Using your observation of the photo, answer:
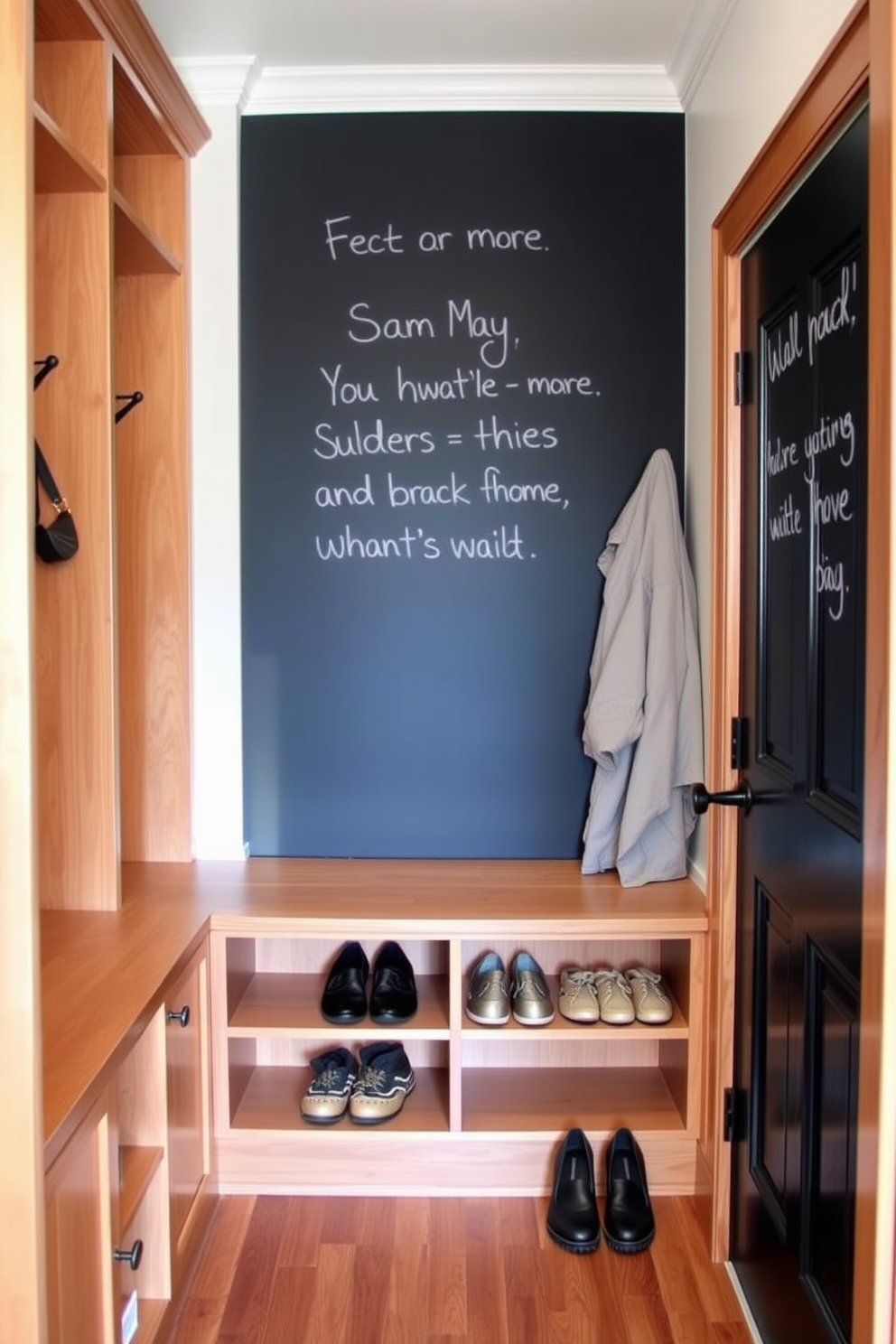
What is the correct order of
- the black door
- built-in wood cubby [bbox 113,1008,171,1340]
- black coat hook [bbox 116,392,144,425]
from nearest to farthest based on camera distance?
the black door < built-in wood cubby [bbox 113,1008,171,1340] < black coat hook [bbox 116,392,144,425]

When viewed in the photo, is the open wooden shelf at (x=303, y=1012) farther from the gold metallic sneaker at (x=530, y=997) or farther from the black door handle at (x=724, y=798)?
the black door handle at (x=724, y=798)

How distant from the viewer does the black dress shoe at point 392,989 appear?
236cm

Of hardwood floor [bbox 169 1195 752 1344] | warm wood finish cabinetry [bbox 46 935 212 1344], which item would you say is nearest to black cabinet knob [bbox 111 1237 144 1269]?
warm wood finish cabinetry [bbox 46 935 212 1344]

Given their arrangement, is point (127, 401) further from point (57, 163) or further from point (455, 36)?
point (455, 36)

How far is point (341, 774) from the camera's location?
277 cm

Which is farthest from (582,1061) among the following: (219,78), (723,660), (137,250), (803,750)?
(219,78)

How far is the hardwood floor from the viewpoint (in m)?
1.93

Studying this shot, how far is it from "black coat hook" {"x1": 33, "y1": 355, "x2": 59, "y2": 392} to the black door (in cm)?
135

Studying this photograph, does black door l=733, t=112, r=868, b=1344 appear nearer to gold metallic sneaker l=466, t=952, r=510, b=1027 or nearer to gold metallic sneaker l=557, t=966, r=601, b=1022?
gold metallic sneaker l=557, t=966, r=601, b=1022

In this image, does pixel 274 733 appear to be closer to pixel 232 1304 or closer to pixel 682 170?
pixel 232 1304

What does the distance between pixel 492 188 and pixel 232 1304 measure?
8.56 ft

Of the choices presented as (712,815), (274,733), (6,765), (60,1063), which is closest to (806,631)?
(712,815)

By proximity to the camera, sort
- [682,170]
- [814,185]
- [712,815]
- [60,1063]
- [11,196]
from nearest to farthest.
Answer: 1. [11,196]
2. [60,1063]
3. [814,185]
4. [712,815]
5. [682,170]

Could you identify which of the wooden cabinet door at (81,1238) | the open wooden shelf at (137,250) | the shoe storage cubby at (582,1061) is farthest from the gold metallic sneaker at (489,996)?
the open wooden shelf at (137,250)
